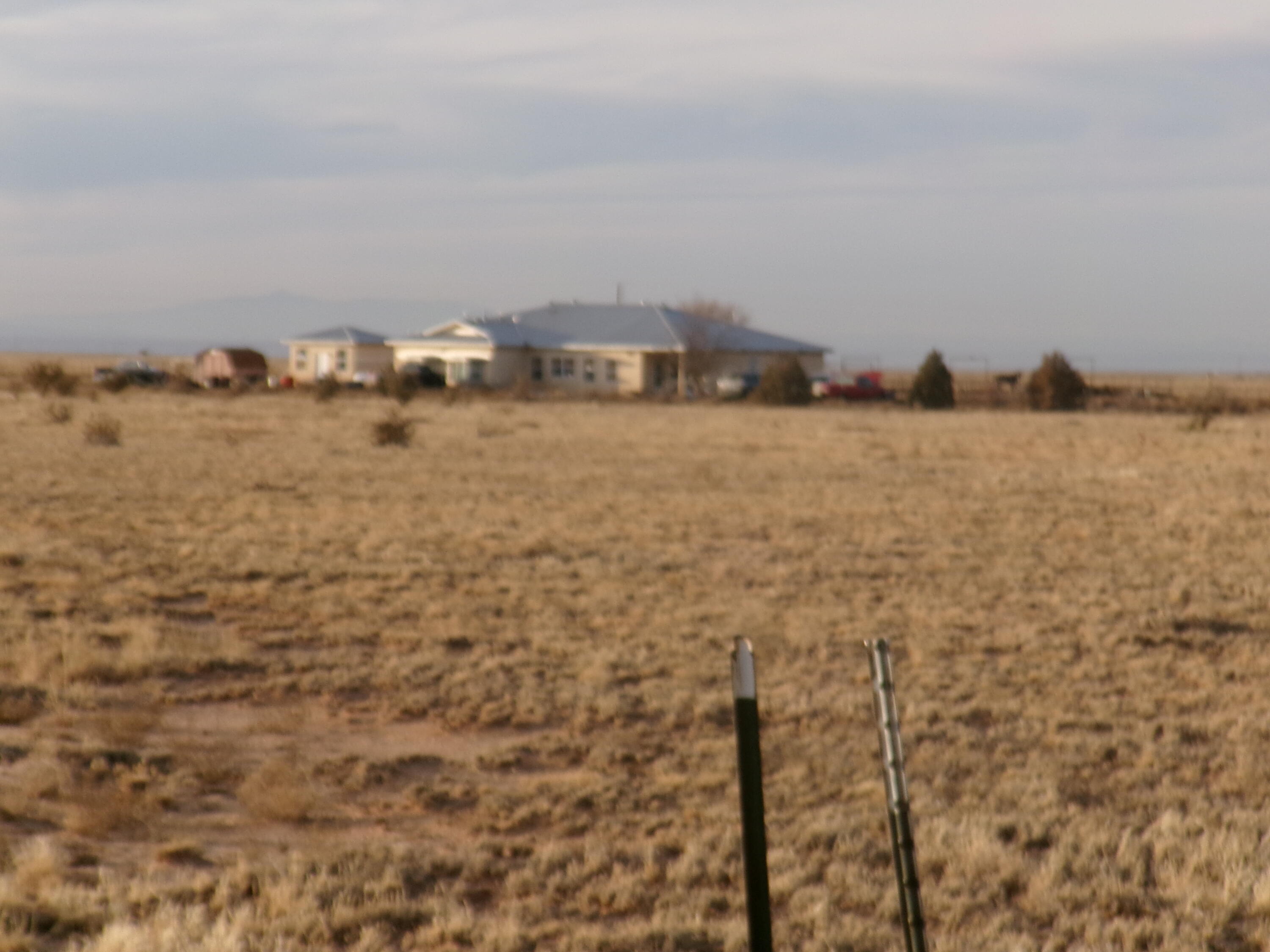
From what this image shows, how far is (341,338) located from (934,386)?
35.0 meters

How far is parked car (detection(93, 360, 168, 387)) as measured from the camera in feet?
216

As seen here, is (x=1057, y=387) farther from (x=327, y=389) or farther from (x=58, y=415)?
(x=58, y=415)

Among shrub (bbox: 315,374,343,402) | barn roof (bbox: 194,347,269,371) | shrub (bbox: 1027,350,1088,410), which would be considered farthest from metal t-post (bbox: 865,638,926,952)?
barn roof (bbox: 194,347,269,371)

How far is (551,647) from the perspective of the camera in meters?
10.6

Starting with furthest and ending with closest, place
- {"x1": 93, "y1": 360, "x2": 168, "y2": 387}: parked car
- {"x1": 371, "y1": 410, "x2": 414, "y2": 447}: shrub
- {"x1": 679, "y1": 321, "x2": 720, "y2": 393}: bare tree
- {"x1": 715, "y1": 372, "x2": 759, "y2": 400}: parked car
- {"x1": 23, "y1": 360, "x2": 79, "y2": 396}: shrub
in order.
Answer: {"x1": 679, "y1": 321, "x2": 720, "y2": 393}: bare tree, {"x1": 93, "y1": 360, "x2": 168, "y2": 387}: parked car, {"x1": 715, "y1": 372, "x2": 759, "y2": 400}: parked car, {"x1": 23, "y1": 360, "x2": 79, "y2": 396}: shrub, {"x1": 371, "y1": 410, "x2": 414, "y2": 447}: shrub

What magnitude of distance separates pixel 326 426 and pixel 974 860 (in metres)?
32.9

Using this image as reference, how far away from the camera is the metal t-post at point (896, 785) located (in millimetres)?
3207

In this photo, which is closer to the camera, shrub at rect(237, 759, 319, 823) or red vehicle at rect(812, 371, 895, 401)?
shrub at rect(237, 759, 319, 823)

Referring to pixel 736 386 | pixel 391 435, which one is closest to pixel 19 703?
pixel 391 435

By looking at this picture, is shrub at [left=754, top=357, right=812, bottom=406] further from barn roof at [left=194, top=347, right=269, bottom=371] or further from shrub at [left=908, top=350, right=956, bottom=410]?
barn roof at [left=194, top=347, right=269, bottom=371]

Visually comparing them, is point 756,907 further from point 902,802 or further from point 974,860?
point 974,860

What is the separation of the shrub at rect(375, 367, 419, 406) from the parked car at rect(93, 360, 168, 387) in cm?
1323

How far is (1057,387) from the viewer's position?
187ft

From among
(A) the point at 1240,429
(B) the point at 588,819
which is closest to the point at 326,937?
(B) the point at 588,819
